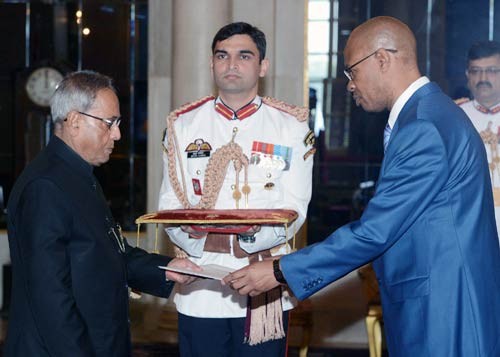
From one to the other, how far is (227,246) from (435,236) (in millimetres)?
1142

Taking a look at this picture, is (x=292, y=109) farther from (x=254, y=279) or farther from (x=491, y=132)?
(x=491, y=132)

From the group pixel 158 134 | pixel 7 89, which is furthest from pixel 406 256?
pixel 7 89

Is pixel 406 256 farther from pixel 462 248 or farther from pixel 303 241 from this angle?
pixel 303 241

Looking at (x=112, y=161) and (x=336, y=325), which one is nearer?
(x=336, y=325)

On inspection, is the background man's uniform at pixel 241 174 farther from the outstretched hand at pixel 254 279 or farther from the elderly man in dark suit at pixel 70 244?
the elderly man in dark suit at pixel 70 244

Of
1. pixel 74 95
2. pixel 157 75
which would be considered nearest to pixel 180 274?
pixel 74 95

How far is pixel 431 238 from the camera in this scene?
10.2 feet

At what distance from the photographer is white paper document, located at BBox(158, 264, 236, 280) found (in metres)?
3.46

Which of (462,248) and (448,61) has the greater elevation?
(448,61)

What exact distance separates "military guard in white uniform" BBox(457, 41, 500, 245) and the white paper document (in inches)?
81.0

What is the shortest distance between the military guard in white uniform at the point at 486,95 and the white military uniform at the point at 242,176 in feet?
4.95

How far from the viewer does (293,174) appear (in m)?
4.08

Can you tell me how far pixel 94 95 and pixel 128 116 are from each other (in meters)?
5.12

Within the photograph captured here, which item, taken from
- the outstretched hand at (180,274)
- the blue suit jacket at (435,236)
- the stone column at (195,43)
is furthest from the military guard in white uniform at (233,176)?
the stone column at (195,43)
